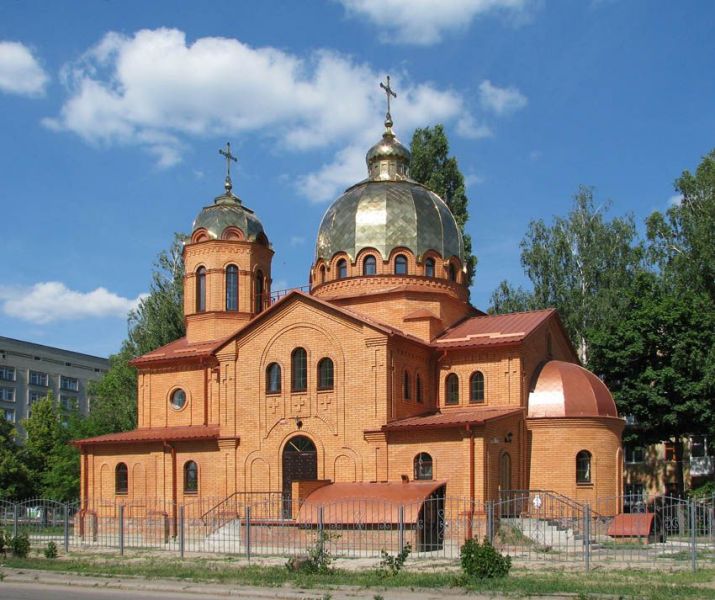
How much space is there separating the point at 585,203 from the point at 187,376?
19.2 meters

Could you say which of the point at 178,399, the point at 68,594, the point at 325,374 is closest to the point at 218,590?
the point at 68,594

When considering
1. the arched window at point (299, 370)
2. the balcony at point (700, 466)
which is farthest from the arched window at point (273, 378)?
the balcony at point (700, 466)

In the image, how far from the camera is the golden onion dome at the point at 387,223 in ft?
109

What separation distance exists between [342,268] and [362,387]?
5813 mm

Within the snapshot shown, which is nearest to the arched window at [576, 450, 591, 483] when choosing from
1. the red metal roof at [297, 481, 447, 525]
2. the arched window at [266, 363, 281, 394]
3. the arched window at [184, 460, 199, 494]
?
the red metal roof at [297, 481, 447, 525]

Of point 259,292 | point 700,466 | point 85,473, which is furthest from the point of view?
point 700,466

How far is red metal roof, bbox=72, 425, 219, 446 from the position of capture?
32.2 m

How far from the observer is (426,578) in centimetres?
1723

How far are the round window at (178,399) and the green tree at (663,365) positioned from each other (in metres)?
14.9

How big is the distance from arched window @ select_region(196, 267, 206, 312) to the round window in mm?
3144

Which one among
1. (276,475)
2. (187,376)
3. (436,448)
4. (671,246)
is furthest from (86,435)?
(671,246)

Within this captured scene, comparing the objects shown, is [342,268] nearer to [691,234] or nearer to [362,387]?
[362,387]

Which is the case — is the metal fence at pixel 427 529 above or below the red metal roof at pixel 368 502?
below

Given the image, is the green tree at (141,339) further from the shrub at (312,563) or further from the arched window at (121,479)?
the shrub at (312,563)
